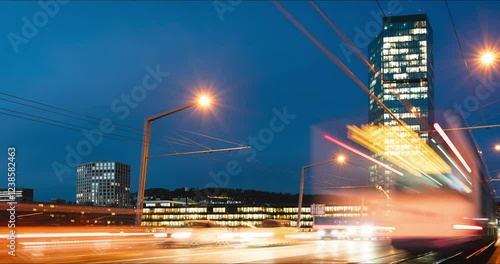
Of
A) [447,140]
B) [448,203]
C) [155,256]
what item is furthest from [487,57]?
[155,256]

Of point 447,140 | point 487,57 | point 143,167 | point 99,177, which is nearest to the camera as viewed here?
point 487,57

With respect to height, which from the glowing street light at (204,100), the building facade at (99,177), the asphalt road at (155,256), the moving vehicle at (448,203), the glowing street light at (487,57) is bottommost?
the asphalt road at (155,256)

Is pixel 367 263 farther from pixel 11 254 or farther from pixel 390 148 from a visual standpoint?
pixel 11 254

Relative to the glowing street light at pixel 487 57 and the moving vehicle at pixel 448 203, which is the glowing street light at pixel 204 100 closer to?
the moving vehicle at pixel 448 203

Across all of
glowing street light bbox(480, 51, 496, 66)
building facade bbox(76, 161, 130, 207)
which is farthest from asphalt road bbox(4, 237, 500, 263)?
building facade bbox(76, 161, 130, 207)

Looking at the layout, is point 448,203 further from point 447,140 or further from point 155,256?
point 155,256

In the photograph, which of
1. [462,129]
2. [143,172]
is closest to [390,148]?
[462,129]

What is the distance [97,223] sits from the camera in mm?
35562

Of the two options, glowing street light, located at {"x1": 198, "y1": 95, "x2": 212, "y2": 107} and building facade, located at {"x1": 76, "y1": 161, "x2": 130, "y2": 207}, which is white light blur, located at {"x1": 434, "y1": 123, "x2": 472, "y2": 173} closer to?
glowing street light, located at {"x1": 198, "y1": 95, "x2": 212, "y2": 107}

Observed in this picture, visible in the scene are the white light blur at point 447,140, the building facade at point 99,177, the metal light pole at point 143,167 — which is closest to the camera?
the white light blur at point 447,140

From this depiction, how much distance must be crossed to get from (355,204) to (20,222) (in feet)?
497

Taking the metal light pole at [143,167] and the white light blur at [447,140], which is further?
the metal light pole at [143,167]

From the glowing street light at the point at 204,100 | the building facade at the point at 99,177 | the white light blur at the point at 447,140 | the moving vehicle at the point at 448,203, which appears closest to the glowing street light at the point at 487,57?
the white light blur at the point at 447,140

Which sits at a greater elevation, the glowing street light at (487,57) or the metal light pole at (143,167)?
the glowing street light at (487,57)
